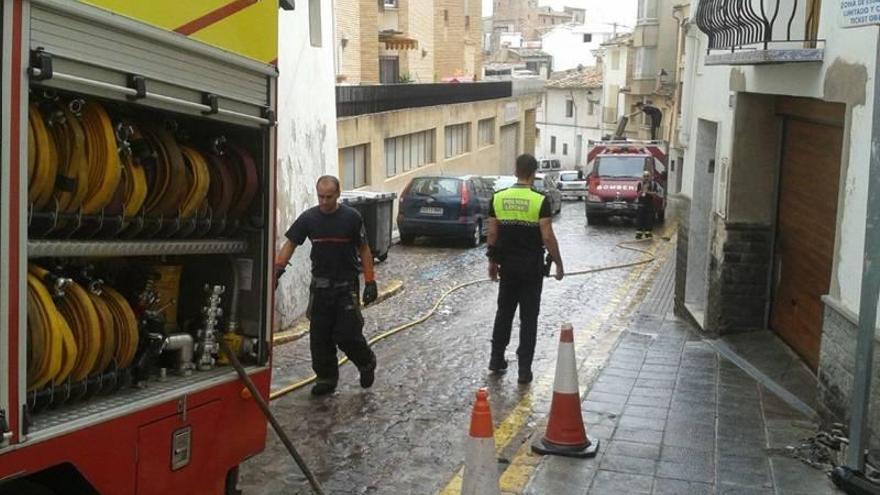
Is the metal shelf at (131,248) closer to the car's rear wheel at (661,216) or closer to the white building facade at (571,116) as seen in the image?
the car's rear wheel at (661,216)

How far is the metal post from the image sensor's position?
508cm

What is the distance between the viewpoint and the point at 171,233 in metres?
4.65

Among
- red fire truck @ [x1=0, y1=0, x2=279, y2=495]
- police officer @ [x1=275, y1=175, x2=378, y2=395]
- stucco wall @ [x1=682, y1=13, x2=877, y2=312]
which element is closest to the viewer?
red fire truck @ [x1=0, y1=0, x2=279, y2=495]

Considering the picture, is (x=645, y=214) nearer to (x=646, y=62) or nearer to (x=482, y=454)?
(x=482, y=454)

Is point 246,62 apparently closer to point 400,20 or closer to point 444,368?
point 444,368

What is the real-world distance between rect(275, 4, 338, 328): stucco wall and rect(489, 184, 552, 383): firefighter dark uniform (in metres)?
3.01

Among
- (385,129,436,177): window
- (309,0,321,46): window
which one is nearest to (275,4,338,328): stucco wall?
(309,0,321,46): window

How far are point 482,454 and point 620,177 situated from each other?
2265 cm

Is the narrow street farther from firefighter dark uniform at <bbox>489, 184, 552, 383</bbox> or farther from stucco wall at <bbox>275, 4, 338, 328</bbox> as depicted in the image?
stucco wall at <bbox>275, 4, 338, 328</bbox>

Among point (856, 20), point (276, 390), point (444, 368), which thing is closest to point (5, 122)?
point (856, 20)

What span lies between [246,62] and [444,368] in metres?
4.83

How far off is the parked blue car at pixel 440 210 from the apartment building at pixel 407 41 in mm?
6787

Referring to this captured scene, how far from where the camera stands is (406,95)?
86.2 ft

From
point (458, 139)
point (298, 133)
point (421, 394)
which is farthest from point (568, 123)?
point (421, 394)
